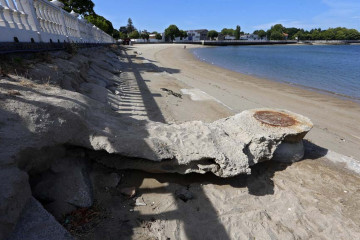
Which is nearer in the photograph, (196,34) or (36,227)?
(36,227)

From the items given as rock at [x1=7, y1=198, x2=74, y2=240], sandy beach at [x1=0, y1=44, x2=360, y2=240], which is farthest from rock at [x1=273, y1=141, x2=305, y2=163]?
rock at [x1=7, y1=198, x2=74, y2=240]

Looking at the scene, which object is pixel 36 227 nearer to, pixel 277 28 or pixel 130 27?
pixel 130 27

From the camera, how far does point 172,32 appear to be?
115875 millimetres

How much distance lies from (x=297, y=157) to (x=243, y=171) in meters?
1.95

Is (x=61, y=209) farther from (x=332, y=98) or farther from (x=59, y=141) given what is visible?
(x=332, y=98)

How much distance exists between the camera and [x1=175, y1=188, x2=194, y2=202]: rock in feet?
12.3

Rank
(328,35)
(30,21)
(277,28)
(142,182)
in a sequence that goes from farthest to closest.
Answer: (277,28) → (328,35) → (30,21) → (142,182)

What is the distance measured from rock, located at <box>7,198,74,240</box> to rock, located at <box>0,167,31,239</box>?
0.08m

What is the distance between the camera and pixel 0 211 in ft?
6.82

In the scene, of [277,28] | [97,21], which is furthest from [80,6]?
[277,28]

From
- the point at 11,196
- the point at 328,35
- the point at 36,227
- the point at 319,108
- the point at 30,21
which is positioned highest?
the point at 30,21

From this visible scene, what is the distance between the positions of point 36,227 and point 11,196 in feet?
1.47

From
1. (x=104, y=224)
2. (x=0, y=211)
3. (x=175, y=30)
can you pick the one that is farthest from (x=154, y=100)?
(x=175, y=30)

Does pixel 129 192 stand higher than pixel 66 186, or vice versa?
pixel 66 186
